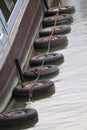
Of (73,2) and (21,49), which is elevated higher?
(21,49)

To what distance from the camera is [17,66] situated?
26.1 feet

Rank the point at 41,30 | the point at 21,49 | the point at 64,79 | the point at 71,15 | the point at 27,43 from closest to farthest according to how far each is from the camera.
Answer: the point at 64,79, the point at 21,49, the point at 27,43, the point at 41,30, the point at 71,15

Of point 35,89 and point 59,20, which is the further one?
point 59,20

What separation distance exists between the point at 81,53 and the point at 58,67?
665 mm

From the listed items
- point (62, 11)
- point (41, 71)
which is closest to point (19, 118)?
point (41, 71)

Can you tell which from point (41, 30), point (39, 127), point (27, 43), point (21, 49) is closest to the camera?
point (39, 127)

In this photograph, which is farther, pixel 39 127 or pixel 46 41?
pixel 46 41

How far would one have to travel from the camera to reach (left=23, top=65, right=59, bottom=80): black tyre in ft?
26.4

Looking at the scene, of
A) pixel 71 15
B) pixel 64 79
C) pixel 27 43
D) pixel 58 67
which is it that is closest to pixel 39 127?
pixel 64 79

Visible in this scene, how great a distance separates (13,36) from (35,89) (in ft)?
5.87

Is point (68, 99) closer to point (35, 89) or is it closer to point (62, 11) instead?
point (35, 89)

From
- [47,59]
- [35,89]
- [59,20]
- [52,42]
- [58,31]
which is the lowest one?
[59,20]

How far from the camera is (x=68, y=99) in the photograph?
6801 millimetres

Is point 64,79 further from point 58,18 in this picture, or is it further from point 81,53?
point 58,18
